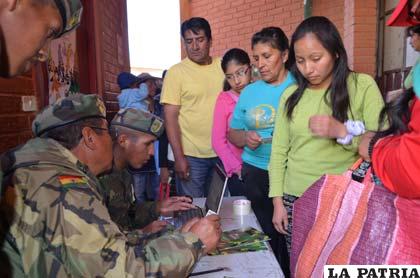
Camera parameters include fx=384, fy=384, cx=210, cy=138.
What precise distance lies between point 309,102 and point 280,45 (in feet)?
1.81

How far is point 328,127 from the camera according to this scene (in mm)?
1438

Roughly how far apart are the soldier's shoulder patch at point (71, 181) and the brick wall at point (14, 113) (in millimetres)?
1017

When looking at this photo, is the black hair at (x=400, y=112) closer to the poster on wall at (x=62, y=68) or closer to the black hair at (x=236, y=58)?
the black hair at (x=236, y=58)

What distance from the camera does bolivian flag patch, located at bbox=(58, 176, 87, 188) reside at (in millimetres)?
956

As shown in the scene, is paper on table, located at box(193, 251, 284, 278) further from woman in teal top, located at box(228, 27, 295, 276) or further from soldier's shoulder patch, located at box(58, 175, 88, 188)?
woman in teal top, located at box(228, 27, 295, 276)

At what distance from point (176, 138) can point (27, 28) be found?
206 cm

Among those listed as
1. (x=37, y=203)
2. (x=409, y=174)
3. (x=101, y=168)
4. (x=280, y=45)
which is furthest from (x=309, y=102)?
(x=37, y=203)

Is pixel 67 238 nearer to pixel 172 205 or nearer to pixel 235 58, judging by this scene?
pixel 172 205

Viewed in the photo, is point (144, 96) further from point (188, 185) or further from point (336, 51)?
point (336, 51)

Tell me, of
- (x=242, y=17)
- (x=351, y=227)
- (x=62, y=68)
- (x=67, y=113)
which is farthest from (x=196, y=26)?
(x=242, y=17)

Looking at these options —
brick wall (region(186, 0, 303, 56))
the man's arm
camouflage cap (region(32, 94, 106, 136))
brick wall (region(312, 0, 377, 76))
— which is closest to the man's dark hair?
camouflage cap (region(32, 94, 106, 136))

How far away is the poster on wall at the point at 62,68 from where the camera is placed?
2.47 metres

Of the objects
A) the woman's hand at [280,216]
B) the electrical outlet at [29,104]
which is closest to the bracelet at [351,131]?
the woman's hand at [280,216]

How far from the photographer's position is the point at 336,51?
5.34 feet
